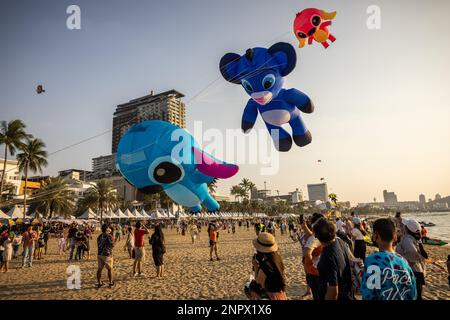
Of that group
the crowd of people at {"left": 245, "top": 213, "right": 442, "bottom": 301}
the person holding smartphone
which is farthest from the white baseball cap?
the person holding smartphone

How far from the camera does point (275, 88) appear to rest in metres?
8.78

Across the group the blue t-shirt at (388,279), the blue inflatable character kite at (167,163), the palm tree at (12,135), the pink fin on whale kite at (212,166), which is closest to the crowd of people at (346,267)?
the blue t-shirt at (388,279)

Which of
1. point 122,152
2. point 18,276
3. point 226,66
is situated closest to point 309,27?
point 226,66

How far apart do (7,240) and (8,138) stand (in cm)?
2743

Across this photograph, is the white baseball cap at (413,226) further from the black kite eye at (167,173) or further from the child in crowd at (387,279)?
the black kite eye at (167,173)

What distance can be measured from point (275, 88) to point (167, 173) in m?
4.81

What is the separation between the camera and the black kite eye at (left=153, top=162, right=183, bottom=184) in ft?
32.4

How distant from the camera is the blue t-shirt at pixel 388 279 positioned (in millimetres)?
2504

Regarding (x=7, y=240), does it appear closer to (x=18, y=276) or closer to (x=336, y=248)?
(x=18, y=276)

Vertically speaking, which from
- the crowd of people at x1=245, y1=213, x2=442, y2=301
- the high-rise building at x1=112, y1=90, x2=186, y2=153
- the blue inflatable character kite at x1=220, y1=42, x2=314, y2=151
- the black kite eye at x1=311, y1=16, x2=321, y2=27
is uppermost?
the high-rise building at x1=112, y1=90, x2=186, y2=153

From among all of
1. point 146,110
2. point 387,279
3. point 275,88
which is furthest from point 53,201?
point 146,110

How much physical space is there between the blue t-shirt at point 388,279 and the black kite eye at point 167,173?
8070mm

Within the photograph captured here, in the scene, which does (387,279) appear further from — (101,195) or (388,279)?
(101,195)

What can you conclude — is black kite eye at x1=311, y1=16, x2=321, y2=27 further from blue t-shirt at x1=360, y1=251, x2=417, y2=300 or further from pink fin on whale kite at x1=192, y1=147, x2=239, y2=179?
blue t-shirt at x1=360, y1=251, x2=417, y2=300
